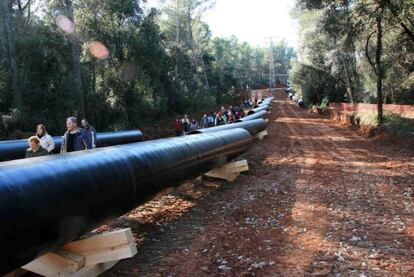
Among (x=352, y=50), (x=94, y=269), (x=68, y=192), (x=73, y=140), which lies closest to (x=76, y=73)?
(x=73, y=140)

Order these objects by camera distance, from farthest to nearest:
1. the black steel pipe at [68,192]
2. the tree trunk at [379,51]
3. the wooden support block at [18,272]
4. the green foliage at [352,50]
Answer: the green foliage at [352,50] → the tree trunk at [379,51] → the wooden support block at [18,272] → the black steel pipe at [68,192]

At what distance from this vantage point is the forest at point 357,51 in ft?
70.5

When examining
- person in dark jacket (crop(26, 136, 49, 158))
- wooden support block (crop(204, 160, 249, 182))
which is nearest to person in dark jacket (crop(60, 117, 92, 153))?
person in dark jacket (crop(26, 136, 49, 158))

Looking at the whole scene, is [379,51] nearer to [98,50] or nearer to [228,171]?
[228,171]

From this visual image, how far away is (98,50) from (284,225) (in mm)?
26231

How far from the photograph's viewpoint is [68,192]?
5070 millimetres

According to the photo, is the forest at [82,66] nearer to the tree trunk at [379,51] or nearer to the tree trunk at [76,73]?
the tree trunk at [76,73]

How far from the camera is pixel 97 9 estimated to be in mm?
31938

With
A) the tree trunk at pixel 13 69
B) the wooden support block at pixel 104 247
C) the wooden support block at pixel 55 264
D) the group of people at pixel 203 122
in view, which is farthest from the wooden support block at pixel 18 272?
the tree trunk at pixel 13 69

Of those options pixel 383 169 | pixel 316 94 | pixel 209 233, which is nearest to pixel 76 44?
pixel 383 169

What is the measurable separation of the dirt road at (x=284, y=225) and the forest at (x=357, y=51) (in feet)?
28.0

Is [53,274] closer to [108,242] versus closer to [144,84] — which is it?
[108,242]

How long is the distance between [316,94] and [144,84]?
29.9 metres

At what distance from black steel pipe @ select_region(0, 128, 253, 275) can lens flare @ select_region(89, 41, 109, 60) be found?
24.9 m
